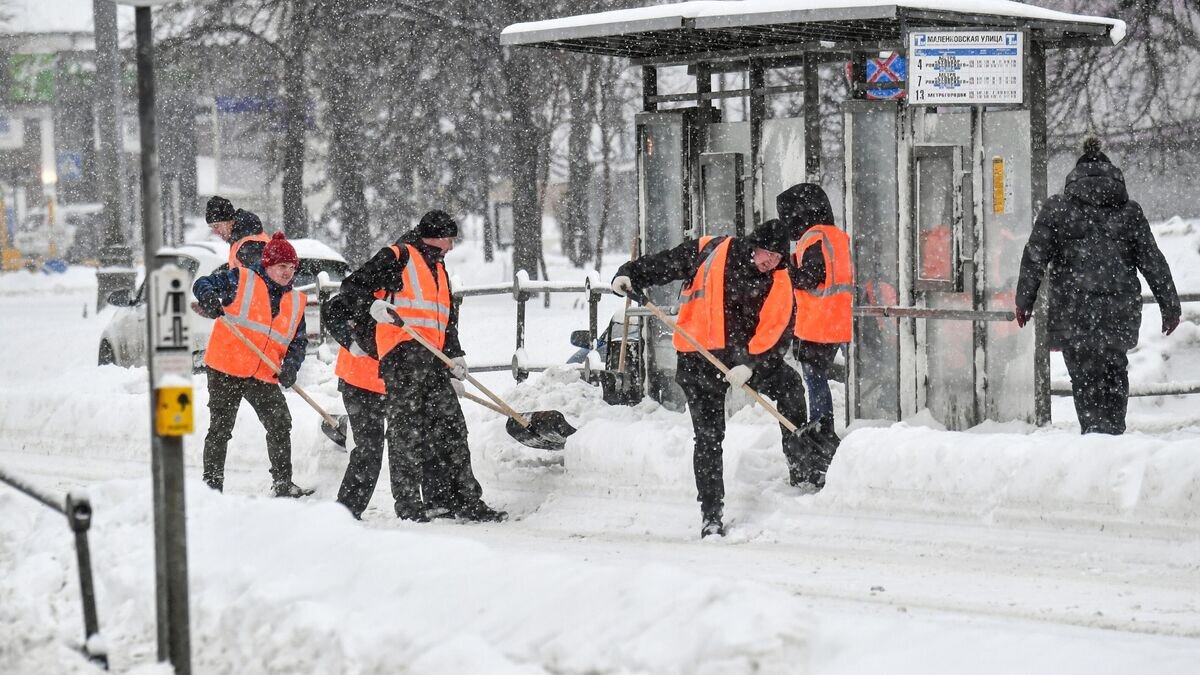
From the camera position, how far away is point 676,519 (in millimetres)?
9250

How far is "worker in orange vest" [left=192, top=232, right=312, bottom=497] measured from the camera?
9.84 metres

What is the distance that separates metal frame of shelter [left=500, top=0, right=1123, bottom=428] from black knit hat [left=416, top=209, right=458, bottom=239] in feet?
6.61

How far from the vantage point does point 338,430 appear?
1110 cm

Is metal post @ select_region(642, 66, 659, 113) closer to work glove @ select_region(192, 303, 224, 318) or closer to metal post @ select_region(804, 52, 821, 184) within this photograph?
metal post @ select_region(804, 52, 821, 184)

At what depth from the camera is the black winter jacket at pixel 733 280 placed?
8578 millimetres

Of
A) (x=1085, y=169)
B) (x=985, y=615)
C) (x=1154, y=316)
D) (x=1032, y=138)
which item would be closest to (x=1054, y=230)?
(x=1085, y=169)

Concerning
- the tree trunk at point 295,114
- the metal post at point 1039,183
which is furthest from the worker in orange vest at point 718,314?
the tree trunk at point 295,114

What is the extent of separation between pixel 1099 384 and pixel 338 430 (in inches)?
189

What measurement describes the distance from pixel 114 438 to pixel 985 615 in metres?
8.85

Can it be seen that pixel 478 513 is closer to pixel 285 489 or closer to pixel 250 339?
pixel 285 489

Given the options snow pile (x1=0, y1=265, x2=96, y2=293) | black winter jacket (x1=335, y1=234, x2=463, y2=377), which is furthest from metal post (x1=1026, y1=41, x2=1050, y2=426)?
snow pile (x1=0, y1=265, x2=96, y2=293)

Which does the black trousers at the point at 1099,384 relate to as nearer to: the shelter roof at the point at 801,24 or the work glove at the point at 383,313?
the shelter roof at the point at 801,24

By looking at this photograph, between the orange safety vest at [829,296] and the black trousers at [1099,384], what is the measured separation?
1297 millimetres

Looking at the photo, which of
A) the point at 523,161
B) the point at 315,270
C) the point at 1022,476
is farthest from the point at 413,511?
the point at 523,161
